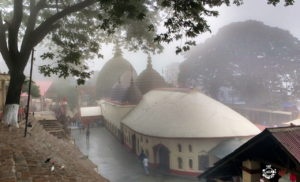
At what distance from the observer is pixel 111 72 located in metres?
62.9

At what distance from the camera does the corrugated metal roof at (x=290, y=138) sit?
5.73 metres

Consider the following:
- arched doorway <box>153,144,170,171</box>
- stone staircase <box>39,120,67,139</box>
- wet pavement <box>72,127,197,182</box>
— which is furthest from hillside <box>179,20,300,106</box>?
stone staircase <box>39,120,67,139</box>

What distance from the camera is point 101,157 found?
31.7 m

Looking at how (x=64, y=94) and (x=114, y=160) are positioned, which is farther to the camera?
(x=64, y=94)

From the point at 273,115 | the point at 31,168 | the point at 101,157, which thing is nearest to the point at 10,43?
the point at 31,168

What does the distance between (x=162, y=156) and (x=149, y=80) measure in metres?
19.7

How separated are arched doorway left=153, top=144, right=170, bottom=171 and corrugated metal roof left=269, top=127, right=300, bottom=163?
23189mm

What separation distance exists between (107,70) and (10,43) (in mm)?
50070

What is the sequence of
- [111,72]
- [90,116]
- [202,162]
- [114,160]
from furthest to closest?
1. [111,72]
2. [90,116]
3. [114,160]
4. [202,162]

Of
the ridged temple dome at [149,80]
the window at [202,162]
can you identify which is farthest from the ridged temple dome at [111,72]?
the window at [202,162]

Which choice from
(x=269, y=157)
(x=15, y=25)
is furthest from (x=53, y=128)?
(x=269, y=157)

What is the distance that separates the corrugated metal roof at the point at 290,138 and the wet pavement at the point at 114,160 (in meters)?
20.1

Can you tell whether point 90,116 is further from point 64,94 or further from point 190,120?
point 190,120

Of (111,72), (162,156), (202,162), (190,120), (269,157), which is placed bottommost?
(202,162)
